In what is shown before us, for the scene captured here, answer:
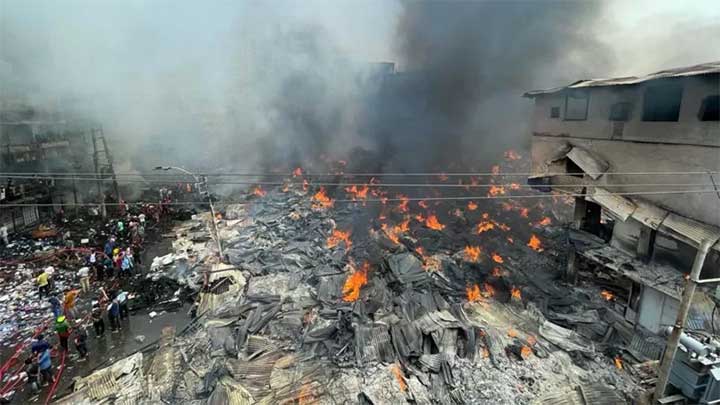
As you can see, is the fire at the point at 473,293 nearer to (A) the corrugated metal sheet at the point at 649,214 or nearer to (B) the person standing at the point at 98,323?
(A) the corrugated metal sheet at the point at 649,214

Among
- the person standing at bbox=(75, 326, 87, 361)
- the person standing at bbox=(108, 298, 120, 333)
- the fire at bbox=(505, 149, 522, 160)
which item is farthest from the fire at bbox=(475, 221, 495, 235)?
the person standing at bbox=(75, 326, 87, 361)

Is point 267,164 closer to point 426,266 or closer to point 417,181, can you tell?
point 417,181

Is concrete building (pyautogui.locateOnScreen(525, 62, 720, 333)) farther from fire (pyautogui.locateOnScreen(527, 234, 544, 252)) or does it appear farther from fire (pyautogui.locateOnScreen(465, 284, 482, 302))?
fire (pyautogui.locateOnScreen(465, 284, 482, 302))

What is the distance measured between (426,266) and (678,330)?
915 cm

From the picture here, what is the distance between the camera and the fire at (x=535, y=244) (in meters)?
16.3

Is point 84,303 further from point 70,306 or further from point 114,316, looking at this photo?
point 114,316

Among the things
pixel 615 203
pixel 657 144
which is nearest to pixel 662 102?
pixel 657 144

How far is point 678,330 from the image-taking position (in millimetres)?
5691

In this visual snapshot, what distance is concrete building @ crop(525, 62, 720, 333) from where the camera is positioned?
377 inches

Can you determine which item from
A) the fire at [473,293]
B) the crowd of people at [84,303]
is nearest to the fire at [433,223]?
the fire at [473,293]

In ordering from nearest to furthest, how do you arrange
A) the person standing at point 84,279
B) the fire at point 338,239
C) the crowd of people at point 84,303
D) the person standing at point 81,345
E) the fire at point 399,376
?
the fire at point 399,376
the crowd of people at point 84,303
the person standing at point 81,345
the person standing at point 84,279
the fire at point 338,239

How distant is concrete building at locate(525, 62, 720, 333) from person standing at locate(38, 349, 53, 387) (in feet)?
50.1

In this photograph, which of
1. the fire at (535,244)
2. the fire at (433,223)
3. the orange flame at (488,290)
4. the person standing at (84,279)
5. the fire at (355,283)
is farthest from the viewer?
the fire at (433,223)

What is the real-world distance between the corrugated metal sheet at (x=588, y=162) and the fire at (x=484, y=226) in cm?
537
